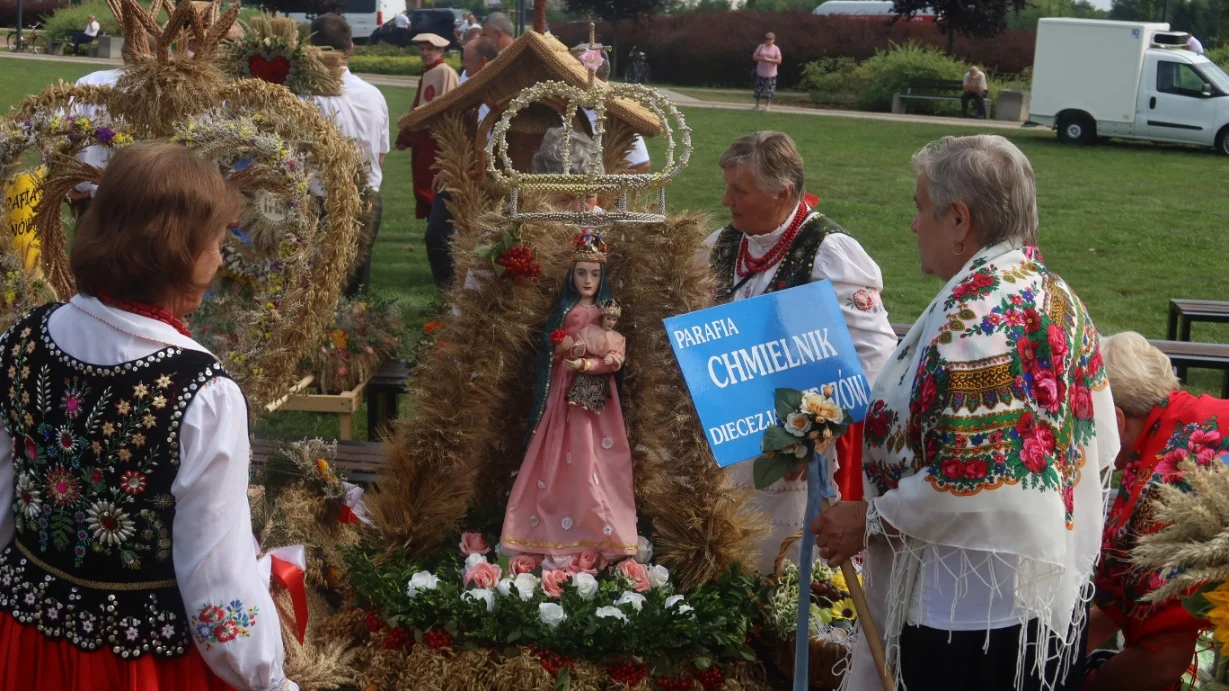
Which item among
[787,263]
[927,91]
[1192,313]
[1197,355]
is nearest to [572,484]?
[787,263]

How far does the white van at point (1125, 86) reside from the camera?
18.5m

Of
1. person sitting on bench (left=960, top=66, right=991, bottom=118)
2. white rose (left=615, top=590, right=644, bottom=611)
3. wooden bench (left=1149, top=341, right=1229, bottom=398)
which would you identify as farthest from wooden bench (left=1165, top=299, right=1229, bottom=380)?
person sitting on bench (left=960, top=66, right=991, bottom=118)

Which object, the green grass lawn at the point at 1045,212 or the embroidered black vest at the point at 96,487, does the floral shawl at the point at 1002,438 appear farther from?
the green grass lawn at the point at 1045,212

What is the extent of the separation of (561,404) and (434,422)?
17.3 inches

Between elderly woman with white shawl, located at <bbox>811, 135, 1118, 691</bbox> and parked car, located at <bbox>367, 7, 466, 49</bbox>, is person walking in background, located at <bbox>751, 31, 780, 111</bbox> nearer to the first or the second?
parked car, located at <bbox>367, 7, 466, 49</bbox>

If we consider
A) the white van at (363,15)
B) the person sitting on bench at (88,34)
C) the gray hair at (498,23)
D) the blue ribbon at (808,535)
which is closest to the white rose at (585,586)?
the blue ribbon at (808,535)

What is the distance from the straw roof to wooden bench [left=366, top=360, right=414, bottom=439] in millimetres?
1394

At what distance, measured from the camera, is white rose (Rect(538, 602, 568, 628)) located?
3.86m

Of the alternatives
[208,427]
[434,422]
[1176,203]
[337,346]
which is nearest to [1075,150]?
[1176,203]

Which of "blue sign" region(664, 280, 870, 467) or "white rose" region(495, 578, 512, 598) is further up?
"blue sign" region(664, 280, 870, 467)

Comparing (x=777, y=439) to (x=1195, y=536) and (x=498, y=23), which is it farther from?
(x=498, y=23)

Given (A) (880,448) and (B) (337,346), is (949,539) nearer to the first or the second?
(A) (880,448)

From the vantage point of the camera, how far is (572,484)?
408 cm

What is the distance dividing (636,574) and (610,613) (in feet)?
0.71
